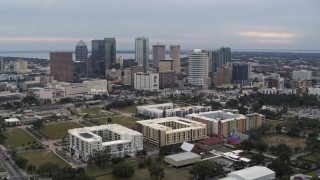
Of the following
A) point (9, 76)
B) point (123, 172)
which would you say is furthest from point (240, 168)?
point (9, 76)

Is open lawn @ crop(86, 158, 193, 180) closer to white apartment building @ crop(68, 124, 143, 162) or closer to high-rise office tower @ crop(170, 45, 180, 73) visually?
white apartment building @ crop(68, 124, 143, 162)

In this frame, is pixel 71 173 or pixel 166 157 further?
pixel 166 157

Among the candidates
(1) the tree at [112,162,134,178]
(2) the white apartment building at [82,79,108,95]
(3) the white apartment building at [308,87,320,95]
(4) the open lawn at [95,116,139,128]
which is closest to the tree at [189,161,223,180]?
(1) the tree at [112,162,134,178]

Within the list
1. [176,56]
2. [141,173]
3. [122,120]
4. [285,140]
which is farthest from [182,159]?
[176,56]

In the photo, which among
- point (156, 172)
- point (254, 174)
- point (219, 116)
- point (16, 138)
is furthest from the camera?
point (219, 116)

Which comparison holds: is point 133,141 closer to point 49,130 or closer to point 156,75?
point 49,130

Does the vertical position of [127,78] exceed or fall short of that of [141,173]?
it exceeds it

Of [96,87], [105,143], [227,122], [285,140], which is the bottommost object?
[285,140]

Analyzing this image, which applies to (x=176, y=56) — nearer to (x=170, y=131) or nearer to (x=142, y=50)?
(x=142, y=50)
